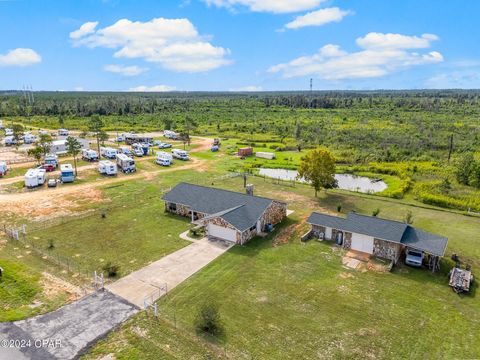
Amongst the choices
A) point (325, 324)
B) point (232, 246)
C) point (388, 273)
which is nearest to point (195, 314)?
point (325, 324)

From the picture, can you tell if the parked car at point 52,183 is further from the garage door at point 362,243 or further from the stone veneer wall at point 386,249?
the stone veneer wall at point 386,249

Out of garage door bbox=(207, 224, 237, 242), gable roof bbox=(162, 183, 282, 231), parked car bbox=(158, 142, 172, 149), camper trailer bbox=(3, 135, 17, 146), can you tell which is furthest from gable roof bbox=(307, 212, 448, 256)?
camper trailer bbox=(3, 135, 17, 146)

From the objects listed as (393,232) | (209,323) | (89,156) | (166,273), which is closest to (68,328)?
(166,273)

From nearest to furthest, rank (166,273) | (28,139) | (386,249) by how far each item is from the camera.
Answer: (166,273) < (386,249) < (28,139)

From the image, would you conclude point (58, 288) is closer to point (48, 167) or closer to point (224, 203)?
point (224, 203)

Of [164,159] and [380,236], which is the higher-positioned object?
[164,159]

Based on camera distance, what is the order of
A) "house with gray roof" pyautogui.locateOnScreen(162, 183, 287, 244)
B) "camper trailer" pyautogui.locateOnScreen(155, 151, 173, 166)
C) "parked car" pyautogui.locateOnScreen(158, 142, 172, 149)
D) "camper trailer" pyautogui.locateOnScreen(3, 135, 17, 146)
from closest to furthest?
"house with gray roof" pyautogui.locateOnScreen(162, 183, 287, 244), "camper trailer" pyautogui.locateOnScreen(155, 151, 173, 166), "camper trailer" pyautogui.locateOnScreen(3, 135, 17, 146), "parked car" pyautogui.locateOnScreen(158, 142, 172, 149)

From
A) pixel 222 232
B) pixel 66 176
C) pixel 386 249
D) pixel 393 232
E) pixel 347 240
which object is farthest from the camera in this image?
pixel 66 176

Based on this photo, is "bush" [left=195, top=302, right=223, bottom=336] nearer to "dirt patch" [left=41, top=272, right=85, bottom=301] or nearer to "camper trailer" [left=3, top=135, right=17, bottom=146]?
"dirt patch" [left=41, top=272, right=85, bottom=301]
